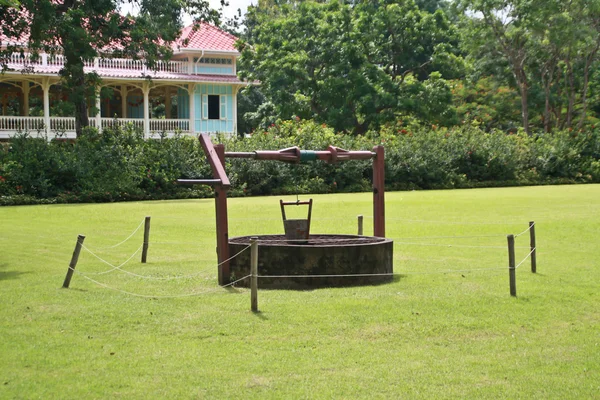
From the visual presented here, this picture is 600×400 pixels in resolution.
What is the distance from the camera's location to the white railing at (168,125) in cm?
5188

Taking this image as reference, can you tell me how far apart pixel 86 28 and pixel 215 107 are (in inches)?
718

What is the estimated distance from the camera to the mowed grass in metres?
8.24

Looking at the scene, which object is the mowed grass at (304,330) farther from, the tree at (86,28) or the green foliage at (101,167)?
the tree at (86,28)

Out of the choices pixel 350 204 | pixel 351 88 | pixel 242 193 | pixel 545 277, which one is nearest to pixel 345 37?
pixel 351 88

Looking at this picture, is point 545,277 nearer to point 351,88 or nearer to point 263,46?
point 351,88

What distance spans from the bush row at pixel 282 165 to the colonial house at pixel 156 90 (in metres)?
6.60

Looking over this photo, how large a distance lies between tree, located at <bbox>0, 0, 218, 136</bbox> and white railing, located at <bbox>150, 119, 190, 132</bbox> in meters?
9.73

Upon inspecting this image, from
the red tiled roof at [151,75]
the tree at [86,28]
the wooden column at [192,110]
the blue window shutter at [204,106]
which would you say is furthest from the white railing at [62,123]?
the blue window shutter at [204,106]

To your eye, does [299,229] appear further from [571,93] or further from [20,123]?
[571,93]

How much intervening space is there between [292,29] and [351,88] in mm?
6266

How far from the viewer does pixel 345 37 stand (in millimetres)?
54250

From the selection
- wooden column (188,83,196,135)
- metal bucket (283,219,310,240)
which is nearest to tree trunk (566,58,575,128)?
wooden column (188,83,196,135)

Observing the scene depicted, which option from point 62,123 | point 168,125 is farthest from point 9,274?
point 168,125

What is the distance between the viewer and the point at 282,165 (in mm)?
38656
